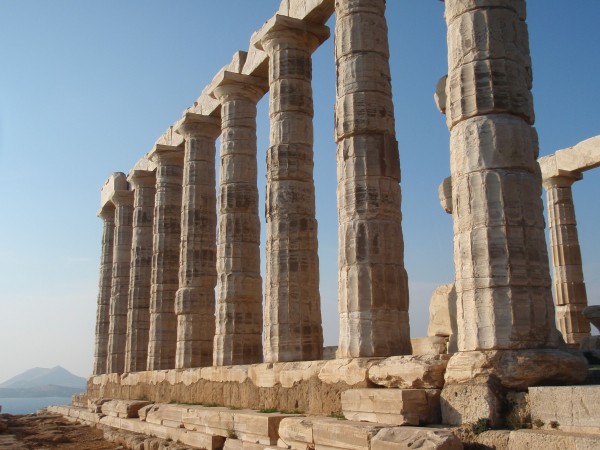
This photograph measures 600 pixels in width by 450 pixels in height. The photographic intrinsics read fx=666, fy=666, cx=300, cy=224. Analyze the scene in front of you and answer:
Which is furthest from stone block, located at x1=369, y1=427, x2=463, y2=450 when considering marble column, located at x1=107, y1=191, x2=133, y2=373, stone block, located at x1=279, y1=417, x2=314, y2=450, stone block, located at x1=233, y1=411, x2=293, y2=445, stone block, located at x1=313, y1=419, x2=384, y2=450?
marble column, located at x1=107, y1=191, x2=133, y2=373

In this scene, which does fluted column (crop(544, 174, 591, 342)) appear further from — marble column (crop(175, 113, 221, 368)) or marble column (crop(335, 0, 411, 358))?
marble column (crop(335, 0, 411, 358))

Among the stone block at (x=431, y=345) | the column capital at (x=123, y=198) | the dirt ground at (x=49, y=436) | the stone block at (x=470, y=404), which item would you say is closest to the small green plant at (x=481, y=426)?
the stone block at (x=470, y=404)

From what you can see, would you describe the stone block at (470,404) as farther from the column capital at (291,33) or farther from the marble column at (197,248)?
the marble column at (197,248)

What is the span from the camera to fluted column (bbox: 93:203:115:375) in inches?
1240

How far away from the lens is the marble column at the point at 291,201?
15.5m

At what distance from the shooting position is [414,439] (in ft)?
27.6

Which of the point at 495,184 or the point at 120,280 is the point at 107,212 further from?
the point at 495,184

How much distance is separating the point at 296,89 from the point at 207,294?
7.78m

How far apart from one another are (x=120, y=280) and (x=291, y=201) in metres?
16.3

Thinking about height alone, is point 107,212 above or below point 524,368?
above

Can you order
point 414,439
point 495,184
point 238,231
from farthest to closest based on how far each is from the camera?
point 238,231
point 495,184
point 414,439

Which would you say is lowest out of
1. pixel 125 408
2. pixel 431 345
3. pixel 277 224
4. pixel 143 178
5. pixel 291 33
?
pixel 125 408

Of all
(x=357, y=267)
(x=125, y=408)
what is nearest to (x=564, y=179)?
(x=357, y=267)

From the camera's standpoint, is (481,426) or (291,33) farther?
(291,33)
